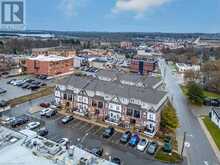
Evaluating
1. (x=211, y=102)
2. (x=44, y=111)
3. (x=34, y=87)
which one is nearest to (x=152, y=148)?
(x=44, y=111)

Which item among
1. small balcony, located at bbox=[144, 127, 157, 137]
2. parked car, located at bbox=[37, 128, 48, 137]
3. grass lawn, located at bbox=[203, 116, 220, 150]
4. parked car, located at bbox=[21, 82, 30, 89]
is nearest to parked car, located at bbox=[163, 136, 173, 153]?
small balcony, located at bbox=[144, 127, 157, 137]

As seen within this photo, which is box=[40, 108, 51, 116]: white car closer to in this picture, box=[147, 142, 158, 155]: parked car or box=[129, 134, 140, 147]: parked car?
box=[129, 134, 140, 147]: parked car

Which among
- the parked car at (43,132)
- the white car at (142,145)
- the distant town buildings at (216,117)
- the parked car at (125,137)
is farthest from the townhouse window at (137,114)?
the distant town buildings at (216,117)

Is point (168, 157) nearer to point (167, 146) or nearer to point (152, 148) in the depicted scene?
point (167, 146)

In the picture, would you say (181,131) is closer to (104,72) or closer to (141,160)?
(141,160)

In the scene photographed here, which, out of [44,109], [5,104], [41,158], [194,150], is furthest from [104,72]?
[41,158]

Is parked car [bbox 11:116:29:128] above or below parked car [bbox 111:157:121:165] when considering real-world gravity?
above
